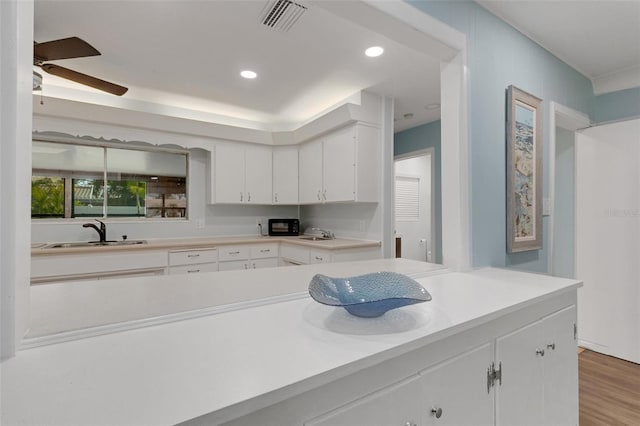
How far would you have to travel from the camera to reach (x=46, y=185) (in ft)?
10.1

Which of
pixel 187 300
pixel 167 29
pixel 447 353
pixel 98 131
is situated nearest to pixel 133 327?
pixel 187 300

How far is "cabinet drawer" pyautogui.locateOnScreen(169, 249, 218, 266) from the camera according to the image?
3076 mm

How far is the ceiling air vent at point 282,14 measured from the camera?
1.77 metres

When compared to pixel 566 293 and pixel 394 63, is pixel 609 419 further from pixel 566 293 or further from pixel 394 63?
pixel 394 63

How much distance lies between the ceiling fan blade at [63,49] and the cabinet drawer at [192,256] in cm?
184

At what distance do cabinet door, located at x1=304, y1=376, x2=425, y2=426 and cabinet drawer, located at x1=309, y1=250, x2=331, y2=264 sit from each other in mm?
2145

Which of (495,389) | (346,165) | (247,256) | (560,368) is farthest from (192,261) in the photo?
(560,368)

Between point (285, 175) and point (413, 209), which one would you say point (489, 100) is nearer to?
point (285, 175)

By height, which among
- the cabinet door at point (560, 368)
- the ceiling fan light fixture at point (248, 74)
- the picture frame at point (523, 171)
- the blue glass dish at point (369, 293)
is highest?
the ceiling fan light fixture at point (248, 74)

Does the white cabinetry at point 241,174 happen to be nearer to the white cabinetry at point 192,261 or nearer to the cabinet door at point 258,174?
the cabinet door at point 258,174

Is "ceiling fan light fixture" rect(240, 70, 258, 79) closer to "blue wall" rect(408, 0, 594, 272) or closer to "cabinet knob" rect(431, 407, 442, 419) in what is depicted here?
"blue wall" rect(408, 0, 594, 272)

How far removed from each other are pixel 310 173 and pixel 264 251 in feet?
3.77

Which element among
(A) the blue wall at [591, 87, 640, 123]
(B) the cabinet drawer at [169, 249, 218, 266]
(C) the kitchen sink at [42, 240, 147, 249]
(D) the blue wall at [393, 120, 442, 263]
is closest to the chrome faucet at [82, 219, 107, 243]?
(C) the kitchen sink at [42, 240, 147, 249]

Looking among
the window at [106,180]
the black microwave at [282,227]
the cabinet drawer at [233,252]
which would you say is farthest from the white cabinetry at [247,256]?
the window at [106,180]
